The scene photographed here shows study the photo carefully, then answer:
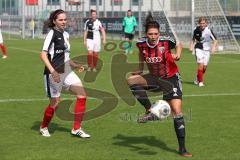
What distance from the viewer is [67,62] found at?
27.8 ft

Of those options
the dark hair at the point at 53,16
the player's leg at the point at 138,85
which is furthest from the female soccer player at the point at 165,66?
the dark hair at the point at 53,16

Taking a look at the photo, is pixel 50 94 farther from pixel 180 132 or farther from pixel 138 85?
pixel 180 132

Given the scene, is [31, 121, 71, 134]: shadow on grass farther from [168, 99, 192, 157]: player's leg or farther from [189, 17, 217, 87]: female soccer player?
[189, 17, 217, 87]: female soccer player

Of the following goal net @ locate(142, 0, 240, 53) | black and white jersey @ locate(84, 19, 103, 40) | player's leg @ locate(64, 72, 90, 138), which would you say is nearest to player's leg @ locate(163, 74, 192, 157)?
player's leg @ locate(64, 72, 90, 138)

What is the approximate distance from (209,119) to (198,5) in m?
22.1

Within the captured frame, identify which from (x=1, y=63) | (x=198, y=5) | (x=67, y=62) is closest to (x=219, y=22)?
(x=198, y=5)

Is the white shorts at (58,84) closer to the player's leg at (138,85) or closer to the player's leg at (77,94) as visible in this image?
the player's leg at (77,94)

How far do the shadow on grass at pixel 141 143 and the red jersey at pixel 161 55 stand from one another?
1.04m

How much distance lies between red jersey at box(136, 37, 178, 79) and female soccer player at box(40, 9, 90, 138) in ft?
4.41

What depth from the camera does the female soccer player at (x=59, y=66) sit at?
26.7 feet

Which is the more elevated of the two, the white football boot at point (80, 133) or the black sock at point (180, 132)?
the black sock at point (180, 132)

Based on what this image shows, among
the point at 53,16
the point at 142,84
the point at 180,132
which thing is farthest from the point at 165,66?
the point at 53,16

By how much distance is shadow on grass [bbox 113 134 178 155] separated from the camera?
7.54m

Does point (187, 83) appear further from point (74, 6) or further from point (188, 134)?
point (74, 6)
